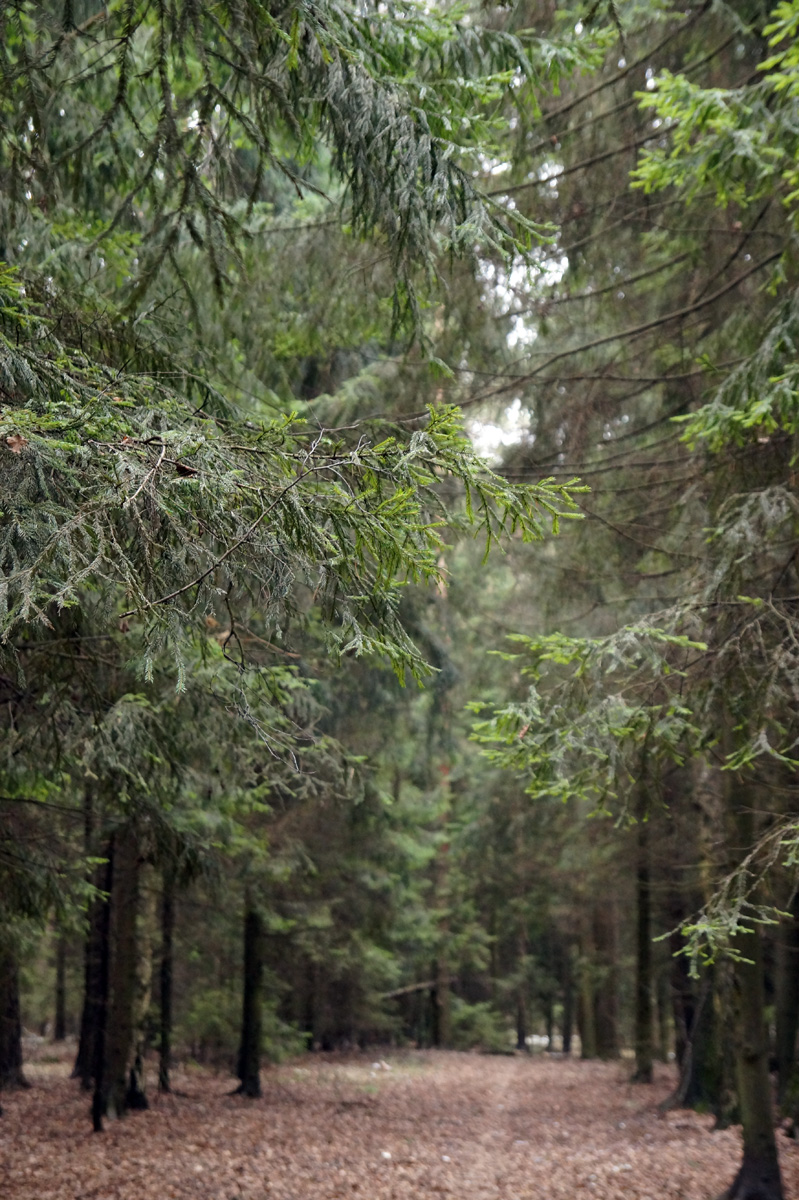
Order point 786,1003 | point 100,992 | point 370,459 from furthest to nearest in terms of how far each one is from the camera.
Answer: point 100,992 < point 786,1003 < point 370,459

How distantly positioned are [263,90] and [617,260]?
189 inches

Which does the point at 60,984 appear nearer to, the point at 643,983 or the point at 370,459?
the point at 643,983

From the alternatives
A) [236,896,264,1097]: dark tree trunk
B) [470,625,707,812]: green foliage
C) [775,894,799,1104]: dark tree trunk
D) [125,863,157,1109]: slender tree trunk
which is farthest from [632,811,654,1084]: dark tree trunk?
[470,625,707,812]: green foliage

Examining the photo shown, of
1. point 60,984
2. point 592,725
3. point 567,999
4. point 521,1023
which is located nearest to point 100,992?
point 60,984

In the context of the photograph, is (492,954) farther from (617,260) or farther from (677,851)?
(617,260)

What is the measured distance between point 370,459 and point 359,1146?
9.94 metres

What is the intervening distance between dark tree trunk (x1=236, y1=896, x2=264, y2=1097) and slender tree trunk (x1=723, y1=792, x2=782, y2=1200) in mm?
7377

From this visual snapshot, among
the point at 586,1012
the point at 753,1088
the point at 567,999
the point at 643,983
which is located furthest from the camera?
the point at 567,999

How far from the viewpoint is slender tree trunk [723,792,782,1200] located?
731cm

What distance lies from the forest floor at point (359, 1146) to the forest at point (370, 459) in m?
0.27

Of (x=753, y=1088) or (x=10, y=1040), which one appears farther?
(x=10, y=1040)

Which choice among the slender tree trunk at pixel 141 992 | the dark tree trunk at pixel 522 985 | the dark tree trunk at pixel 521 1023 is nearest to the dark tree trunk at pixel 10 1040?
the slender tree trunk at pixel 141 992

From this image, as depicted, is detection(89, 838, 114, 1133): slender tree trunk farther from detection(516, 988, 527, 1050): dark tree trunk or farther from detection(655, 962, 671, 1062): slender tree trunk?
detection(516, 988, 527, 1050): dark tree trunk

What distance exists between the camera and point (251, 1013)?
13.2m
